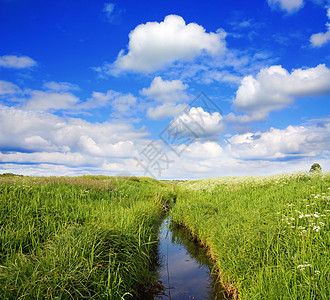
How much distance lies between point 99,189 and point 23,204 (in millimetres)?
6154

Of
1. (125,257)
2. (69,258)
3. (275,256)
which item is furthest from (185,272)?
(69,258)

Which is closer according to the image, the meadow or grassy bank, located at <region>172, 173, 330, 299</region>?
grassy bank, located at <region>172, 173, 330, 299</region>

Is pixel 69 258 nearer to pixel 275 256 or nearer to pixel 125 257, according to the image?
pixel 125 257

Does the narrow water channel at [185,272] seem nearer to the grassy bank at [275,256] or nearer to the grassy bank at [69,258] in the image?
the grassy bank at [275,256]

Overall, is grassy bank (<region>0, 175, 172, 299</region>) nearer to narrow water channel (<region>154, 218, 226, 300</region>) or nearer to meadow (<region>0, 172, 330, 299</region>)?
meadow (<region>0, 172, 330, 299</region>)

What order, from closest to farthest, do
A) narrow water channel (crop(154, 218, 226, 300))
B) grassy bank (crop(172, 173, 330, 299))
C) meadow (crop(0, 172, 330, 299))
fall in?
grassy bank (crop(172, 173, 330, 299))
meadow (crop(0, 172, 330, 299))
narrow water channel (crop(154, 218, 226, 300))

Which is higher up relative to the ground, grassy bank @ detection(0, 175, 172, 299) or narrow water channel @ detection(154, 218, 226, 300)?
grassy bank @ detection(0, 175, 172, 299)

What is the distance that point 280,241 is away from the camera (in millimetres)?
5836

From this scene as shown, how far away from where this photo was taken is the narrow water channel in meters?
6.14

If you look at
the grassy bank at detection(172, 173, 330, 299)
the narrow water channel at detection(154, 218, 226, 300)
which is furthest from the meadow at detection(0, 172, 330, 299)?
the narrow water channel at detection(154, 218, 226, 300)

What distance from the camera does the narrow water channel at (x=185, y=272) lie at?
20.1 ft

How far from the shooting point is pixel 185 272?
24.4ft

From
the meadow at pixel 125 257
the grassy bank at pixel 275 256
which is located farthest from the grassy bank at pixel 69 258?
the grassy bank at pixel 275 256

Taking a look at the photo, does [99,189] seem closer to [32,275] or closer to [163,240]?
[163,240]
